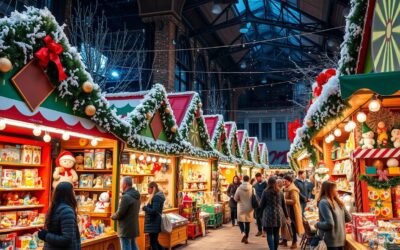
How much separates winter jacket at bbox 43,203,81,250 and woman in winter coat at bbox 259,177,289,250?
4.30m

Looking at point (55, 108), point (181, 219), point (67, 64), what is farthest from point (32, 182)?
point (181, 219)

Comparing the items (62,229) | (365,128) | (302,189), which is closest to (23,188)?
(62,229)

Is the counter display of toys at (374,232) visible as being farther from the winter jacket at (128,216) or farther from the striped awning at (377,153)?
the winter jacket at (128,216)

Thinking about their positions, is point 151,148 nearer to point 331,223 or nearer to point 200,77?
point 331,223

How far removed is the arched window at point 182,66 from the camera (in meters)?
18.2

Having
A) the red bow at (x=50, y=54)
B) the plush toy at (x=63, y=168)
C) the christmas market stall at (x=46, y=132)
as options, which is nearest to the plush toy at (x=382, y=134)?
the christmas market stall at (x=46, y=132)

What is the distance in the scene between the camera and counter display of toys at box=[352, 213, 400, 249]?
4.20 meters

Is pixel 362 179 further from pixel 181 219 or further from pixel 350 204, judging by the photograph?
pixel 181 219

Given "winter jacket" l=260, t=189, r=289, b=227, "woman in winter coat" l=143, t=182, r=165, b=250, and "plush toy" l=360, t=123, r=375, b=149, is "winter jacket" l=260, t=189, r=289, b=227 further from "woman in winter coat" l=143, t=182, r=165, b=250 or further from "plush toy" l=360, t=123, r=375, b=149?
"plush toy" l=360, t=123, r=375, b=149

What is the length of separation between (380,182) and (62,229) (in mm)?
4336

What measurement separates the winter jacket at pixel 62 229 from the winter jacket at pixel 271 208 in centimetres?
429

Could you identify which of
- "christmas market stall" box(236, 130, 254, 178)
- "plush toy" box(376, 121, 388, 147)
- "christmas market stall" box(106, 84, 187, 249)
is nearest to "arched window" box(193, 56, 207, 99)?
"christmas market stall" box(236, 130, 254, 178)

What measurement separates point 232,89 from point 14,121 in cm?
2497

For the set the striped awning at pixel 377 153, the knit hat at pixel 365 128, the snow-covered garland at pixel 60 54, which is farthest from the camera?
the knit hat at pixel 365 128
